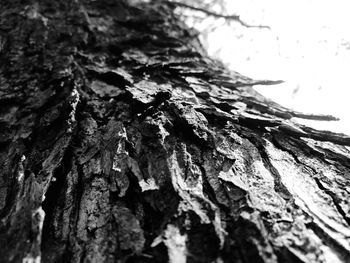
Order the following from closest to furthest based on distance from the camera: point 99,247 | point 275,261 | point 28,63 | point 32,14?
1. point 275,261
2. point 99,247
3. point 28,63
4. point 32,14

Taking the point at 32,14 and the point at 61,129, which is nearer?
the point at 61,129

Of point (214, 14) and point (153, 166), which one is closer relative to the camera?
point (153, 166)

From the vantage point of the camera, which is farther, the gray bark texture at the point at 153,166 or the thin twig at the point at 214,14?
the thin twig at the point at 214,14

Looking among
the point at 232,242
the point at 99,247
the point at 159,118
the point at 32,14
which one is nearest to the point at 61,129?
the point at 159,118

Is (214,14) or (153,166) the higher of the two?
(153,166)

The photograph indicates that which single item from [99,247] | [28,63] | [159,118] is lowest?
[28,63]

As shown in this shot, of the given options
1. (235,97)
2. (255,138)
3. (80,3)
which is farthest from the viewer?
(80,3)

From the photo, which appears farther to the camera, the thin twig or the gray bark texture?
the thin twig

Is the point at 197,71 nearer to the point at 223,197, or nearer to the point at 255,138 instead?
the point at 255,138
